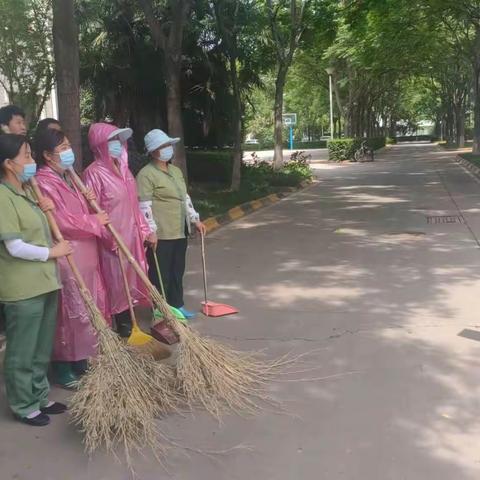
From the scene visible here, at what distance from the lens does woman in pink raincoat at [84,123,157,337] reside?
15.9 feet

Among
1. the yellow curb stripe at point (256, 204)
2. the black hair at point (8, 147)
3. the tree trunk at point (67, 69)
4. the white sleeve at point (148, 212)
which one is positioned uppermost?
the tree trunk at point (67, 69)

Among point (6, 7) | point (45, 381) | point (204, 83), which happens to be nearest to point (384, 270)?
point (45, 381)

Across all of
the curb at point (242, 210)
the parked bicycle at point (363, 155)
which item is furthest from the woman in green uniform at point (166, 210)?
the parked bicycle at point (363, 155)

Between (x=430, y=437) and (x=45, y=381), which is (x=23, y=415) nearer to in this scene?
(x=45, y=381)

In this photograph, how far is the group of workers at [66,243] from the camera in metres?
3.56

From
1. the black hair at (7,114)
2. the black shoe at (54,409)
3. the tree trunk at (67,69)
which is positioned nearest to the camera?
the black shoe at (54,409)

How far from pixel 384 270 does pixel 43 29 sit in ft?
44.1

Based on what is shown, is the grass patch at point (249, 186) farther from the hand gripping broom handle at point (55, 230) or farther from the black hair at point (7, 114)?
the hand gripping broom handle at point (55, 230)

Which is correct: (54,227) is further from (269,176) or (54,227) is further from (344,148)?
(344,148)

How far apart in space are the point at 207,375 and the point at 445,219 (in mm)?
8528

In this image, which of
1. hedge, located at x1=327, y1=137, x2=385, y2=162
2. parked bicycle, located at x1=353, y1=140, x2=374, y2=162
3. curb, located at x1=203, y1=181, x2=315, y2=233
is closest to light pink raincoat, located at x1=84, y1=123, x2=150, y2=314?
curb, located at x1=203, y1=181, x2=315, y2=233

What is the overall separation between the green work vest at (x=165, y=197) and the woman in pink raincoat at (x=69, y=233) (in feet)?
3.87

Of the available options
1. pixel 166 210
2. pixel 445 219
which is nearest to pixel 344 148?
pixel 445 219

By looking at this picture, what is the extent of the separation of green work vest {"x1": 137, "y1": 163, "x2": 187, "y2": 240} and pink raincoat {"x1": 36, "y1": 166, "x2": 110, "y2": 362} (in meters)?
1.18
